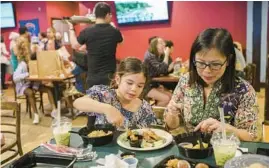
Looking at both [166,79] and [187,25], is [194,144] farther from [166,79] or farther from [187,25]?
[187,25]

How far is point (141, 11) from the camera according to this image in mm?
6242

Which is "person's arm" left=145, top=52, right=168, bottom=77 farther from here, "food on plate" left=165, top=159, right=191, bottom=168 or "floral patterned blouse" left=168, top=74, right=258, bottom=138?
"food on plate" left=165, top=159, right=191, bottom=168

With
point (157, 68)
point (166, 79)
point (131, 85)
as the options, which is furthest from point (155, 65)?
point (131, 85)

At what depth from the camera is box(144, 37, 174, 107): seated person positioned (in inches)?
158

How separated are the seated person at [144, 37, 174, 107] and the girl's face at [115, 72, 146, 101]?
2.20 m

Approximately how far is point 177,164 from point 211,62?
54 cm

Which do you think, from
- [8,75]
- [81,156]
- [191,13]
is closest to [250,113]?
[81,156]

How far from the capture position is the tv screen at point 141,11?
6.11 meters

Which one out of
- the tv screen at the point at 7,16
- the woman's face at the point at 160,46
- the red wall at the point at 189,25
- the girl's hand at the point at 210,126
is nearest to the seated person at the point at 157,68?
the woman's face at the point at 160,46

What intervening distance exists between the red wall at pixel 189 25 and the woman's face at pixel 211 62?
4.86m

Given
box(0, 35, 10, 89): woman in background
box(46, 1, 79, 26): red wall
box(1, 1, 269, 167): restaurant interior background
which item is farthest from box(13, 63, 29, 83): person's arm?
box(46, 1, 79, 26): red wall

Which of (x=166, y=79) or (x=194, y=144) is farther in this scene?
(x=166, y=79)

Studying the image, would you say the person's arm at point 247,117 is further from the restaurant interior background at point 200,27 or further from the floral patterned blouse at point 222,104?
the restaurant interior background at point 200,27

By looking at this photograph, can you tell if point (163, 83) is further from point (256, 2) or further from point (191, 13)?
point (256, 2)
